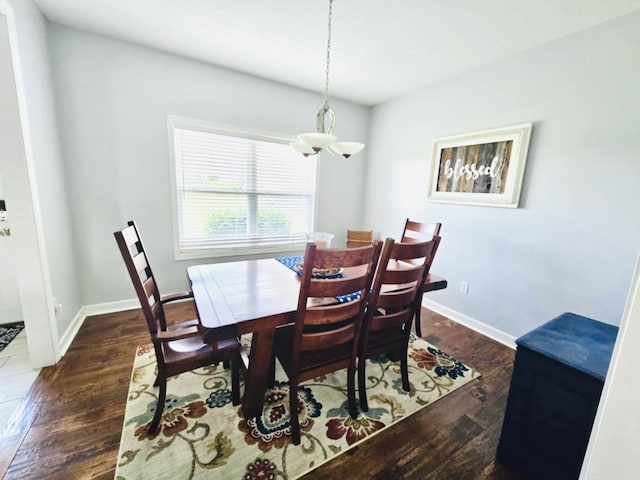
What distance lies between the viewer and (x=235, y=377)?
1.61m

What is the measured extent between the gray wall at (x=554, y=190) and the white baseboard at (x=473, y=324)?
6cm

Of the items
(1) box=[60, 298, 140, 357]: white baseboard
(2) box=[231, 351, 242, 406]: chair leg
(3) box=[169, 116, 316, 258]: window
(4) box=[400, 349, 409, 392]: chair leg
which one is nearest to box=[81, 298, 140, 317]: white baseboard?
(1) box=[60, 298, 140, 357]: white baseboard

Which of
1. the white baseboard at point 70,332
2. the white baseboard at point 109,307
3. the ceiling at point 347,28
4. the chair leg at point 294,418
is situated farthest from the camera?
Answer: the white baseboard at point 109,307

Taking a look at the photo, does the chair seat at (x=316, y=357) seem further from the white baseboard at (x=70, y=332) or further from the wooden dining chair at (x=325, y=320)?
the white baseboard at (x=70, y=332)

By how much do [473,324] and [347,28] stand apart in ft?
9.92

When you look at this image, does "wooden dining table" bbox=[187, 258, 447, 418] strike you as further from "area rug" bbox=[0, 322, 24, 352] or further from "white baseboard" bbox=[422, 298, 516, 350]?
"area rug" bbox=[0, 322, 24, 352]

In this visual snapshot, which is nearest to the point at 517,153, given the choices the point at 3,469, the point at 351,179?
the point at 351,179

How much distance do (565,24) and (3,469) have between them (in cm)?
427

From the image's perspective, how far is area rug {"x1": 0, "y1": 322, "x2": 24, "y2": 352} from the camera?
2.13m

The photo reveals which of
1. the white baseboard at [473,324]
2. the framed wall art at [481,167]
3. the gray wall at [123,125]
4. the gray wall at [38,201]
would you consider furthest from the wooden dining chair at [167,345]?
the framed wall art at [481,167]

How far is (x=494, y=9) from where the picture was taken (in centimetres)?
178

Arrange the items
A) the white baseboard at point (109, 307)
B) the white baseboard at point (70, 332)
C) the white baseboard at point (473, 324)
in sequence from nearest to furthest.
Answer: the white baseboard at point (70, 332) < the white baseboard at point (473, 324) < the white baseboard at point (109, 307)

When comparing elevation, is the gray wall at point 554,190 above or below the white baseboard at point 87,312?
above

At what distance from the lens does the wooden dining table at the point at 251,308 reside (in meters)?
1.26
